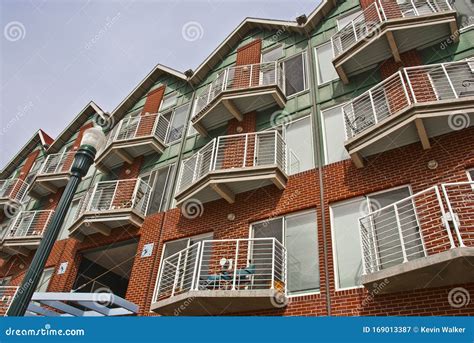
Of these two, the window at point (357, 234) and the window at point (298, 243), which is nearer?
the window at point (357, 234)

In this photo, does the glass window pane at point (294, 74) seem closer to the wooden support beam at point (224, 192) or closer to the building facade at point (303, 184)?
the building facade at point (303, 184)

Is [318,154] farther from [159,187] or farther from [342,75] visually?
[159,187]

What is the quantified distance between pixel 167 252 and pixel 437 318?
8.32m

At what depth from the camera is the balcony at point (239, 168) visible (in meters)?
10.8

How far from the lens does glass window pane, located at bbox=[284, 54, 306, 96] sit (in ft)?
45.1

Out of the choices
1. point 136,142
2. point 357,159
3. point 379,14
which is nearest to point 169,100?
point 136,142

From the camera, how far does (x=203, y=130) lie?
47.9ft

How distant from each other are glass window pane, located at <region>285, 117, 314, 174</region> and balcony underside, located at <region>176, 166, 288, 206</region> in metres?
0.74

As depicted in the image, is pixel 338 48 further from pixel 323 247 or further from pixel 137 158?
pixel 137 158

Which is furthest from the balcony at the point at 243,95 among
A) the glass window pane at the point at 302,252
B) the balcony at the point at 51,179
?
the balcony at the point at 51,179

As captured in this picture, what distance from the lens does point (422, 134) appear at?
8852 millimetres

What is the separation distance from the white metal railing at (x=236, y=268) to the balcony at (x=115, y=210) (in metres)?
3.22

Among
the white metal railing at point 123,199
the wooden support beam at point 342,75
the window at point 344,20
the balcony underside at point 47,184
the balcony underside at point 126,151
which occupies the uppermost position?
the window at point 344,20

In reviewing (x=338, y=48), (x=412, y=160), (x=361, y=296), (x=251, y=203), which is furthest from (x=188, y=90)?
(x=361, y=296)
